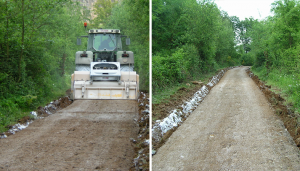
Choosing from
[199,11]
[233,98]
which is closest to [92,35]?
[233,98]

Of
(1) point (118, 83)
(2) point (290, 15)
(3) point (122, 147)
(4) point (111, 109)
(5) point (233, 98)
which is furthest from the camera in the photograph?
(2) point (290, 15)

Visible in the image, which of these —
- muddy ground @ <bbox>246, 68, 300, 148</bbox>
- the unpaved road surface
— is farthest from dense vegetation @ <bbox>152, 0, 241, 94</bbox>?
the unpaved road surface

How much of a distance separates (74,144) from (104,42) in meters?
5.68

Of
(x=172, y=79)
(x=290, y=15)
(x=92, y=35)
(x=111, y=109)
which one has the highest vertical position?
(x=290, y=15)

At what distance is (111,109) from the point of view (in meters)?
10.0

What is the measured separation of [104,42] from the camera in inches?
414

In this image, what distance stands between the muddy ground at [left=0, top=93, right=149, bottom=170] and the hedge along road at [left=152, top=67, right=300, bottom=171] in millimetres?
565

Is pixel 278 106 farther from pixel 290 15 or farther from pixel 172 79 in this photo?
pixel 290 15

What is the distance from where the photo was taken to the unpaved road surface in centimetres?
440

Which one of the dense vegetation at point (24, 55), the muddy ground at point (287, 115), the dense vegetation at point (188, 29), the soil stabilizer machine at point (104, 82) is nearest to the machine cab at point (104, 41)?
the soil stabilizer machine at point (104, 82)

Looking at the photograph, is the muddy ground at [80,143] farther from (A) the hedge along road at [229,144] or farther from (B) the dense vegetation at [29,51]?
(B) the dense vegetation at [29,51]

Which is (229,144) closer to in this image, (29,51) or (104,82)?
(104,82)

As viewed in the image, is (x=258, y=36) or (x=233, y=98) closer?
(x=233, y=98)

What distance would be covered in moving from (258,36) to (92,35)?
25.9m
